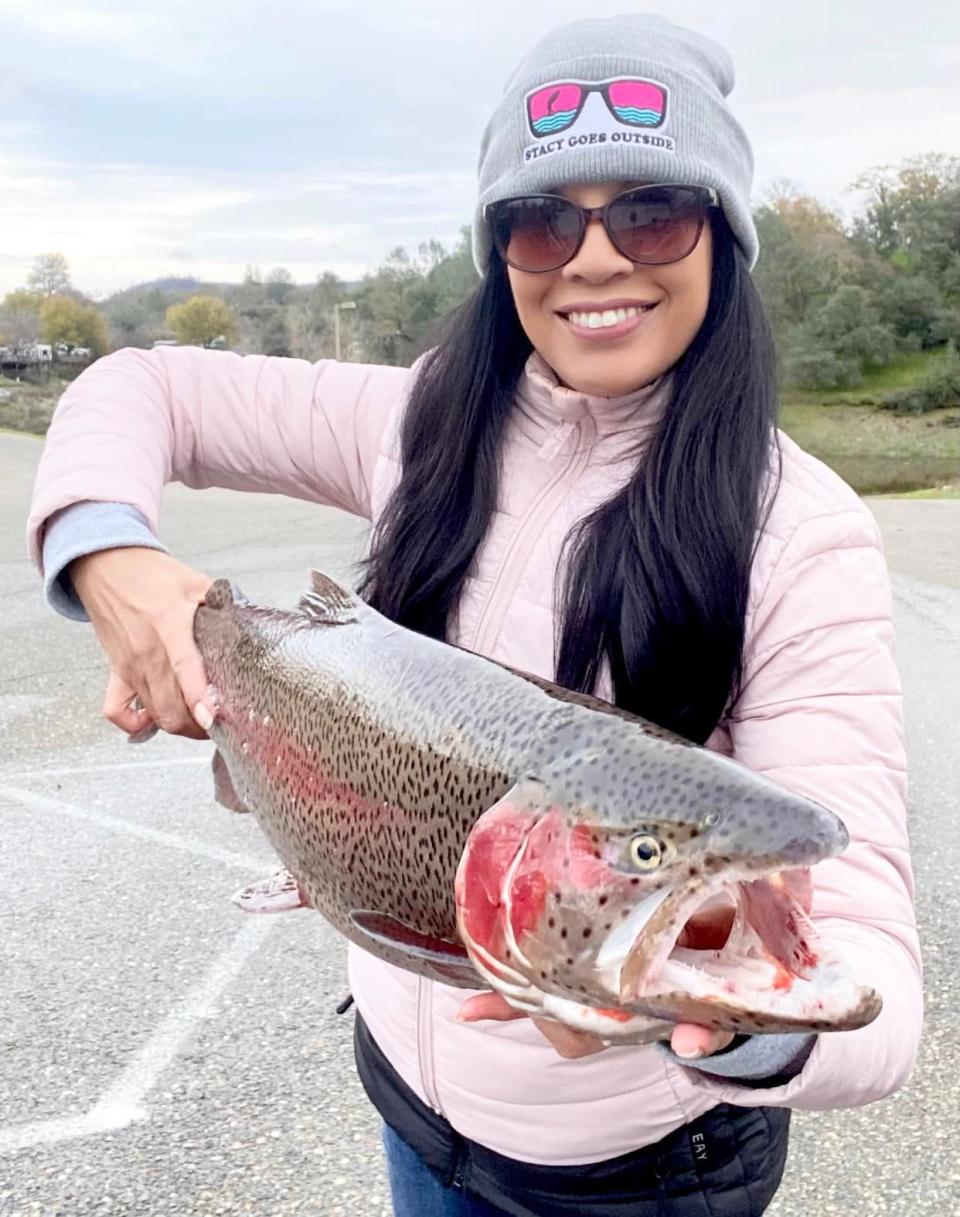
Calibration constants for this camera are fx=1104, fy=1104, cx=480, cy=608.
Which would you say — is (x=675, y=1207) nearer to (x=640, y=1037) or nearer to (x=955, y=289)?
(x=640, y=1037)

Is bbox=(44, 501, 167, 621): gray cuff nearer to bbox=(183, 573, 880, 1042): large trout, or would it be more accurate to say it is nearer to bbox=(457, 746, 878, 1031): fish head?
bbox=(183, 573, 880, 1042): large trout

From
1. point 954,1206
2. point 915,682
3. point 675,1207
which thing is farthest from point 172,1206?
point 915,682

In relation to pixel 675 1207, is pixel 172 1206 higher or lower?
lower

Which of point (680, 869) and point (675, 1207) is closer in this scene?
point (680, 869)

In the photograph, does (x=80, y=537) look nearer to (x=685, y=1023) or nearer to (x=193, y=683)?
(x=193, y=683)

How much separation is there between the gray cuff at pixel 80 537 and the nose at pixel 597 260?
3.07ft

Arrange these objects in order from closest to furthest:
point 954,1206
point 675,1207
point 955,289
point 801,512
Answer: point 801,512 < point 675,1207 < point 954,1206 < point 955,289

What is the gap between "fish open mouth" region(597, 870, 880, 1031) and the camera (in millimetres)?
1160

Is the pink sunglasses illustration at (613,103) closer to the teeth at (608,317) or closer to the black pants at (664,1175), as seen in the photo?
the teeth at (608,317)

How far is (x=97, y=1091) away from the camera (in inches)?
151

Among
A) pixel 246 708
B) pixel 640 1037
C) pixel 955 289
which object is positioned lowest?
pixel 640 1037

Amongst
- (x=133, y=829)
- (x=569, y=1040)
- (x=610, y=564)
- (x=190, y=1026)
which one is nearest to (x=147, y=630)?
(x=610, y=564)

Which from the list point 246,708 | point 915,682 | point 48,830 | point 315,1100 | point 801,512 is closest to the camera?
point 801,512

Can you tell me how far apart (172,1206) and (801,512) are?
2.94 meters
